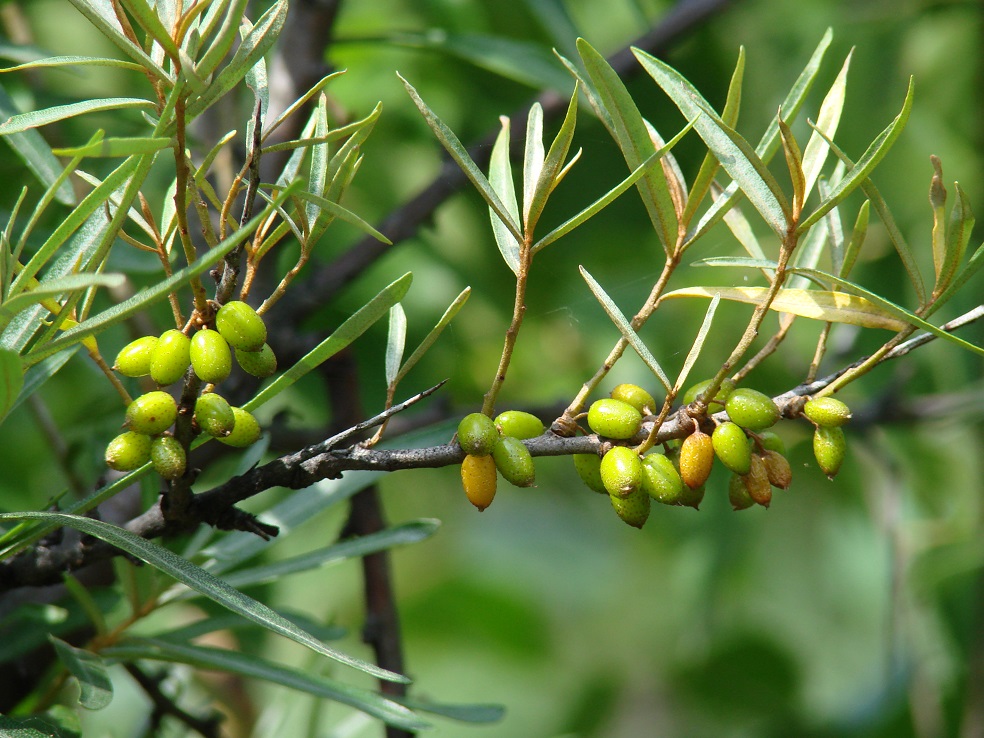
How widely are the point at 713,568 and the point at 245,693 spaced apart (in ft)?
2.39

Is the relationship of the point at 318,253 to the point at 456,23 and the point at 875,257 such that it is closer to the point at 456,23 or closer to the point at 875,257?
the point at 456,23

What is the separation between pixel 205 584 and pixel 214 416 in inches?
2.5

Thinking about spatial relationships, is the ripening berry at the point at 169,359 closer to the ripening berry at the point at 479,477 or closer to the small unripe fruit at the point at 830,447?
the ripening berry at the point at 479,477

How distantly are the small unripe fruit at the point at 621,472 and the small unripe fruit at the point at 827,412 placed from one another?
0.25 ft

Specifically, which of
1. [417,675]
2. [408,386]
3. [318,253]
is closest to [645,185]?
[408,386]

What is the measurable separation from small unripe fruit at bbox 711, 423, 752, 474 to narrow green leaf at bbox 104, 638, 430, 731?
9.1 inches

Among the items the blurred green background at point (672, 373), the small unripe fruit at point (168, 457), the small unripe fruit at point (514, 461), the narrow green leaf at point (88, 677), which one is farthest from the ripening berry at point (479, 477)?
the blurred green background at point (672, 373)

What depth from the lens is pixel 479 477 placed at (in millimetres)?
349

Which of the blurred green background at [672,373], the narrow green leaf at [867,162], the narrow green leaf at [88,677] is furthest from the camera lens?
the blurred green background at [672,373]

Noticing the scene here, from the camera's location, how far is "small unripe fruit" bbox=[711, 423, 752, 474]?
340 millimetres

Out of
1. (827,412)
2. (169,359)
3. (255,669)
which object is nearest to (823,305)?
(827,412)

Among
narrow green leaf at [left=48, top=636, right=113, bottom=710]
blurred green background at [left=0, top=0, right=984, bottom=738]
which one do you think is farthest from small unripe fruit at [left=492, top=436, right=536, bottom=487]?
blurred green background at [left=0, top=0, right=984, bottom=738]

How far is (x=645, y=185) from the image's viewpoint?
362 mm

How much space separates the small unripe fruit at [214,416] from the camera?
333 millimetres
